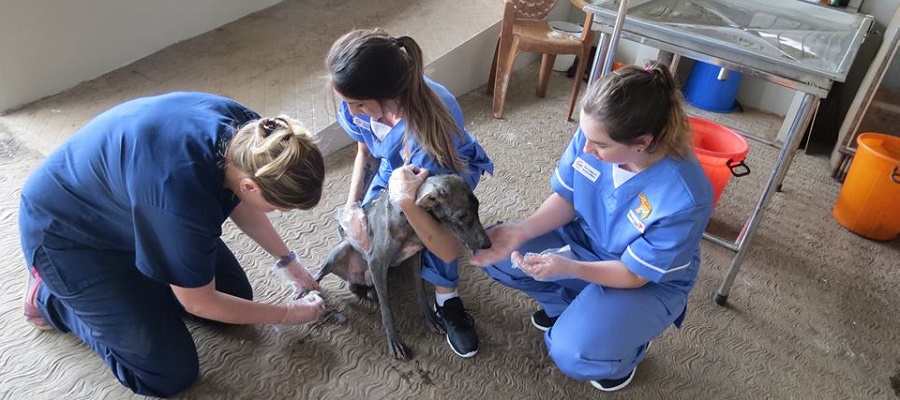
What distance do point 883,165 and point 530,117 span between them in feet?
5.23

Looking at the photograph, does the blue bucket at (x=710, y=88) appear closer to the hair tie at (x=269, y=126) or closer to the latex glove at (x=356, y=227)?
the latex glove at (x=356, y=227)

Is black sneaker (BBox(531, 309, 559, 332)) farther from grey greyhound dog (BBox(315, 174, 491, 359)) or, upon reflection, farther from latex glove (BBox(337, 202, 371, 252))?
latex glove (BBox(337, 202, 371, 252))

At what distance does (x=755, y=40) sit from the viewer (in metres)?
1.87

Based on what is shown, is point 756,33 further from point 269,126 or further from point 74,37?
point 74,37

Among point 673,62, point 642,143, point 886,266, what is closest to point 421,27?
point 673,62

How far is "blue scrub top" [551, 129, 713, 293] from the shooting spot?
1356mm

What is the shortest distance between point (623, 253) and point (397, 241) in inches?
24.0

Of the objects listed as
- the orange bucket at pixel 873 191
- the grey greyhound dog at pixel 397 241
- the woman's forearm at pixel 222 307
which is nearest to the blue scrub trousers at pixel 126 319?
the woman's forearm at pixel 222 307

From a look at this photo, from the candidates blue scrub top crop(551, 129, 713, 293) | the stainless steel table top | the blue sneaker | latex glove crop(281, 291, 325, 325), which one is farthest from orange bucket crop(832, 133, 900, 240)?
the blue sneaker

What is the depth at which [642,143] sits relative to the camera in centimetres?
132

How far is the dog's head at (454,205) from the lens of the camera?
1.44 m

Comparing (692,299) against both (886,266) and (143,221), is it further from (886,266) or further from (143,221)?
(143,221)

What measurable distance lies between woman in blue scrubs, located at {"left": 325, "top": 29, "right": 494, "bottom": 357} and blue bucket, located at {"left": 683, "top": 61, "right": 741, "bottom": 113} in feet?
7.14

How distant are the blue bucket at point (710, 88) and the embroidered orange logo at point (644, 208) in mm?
2241
